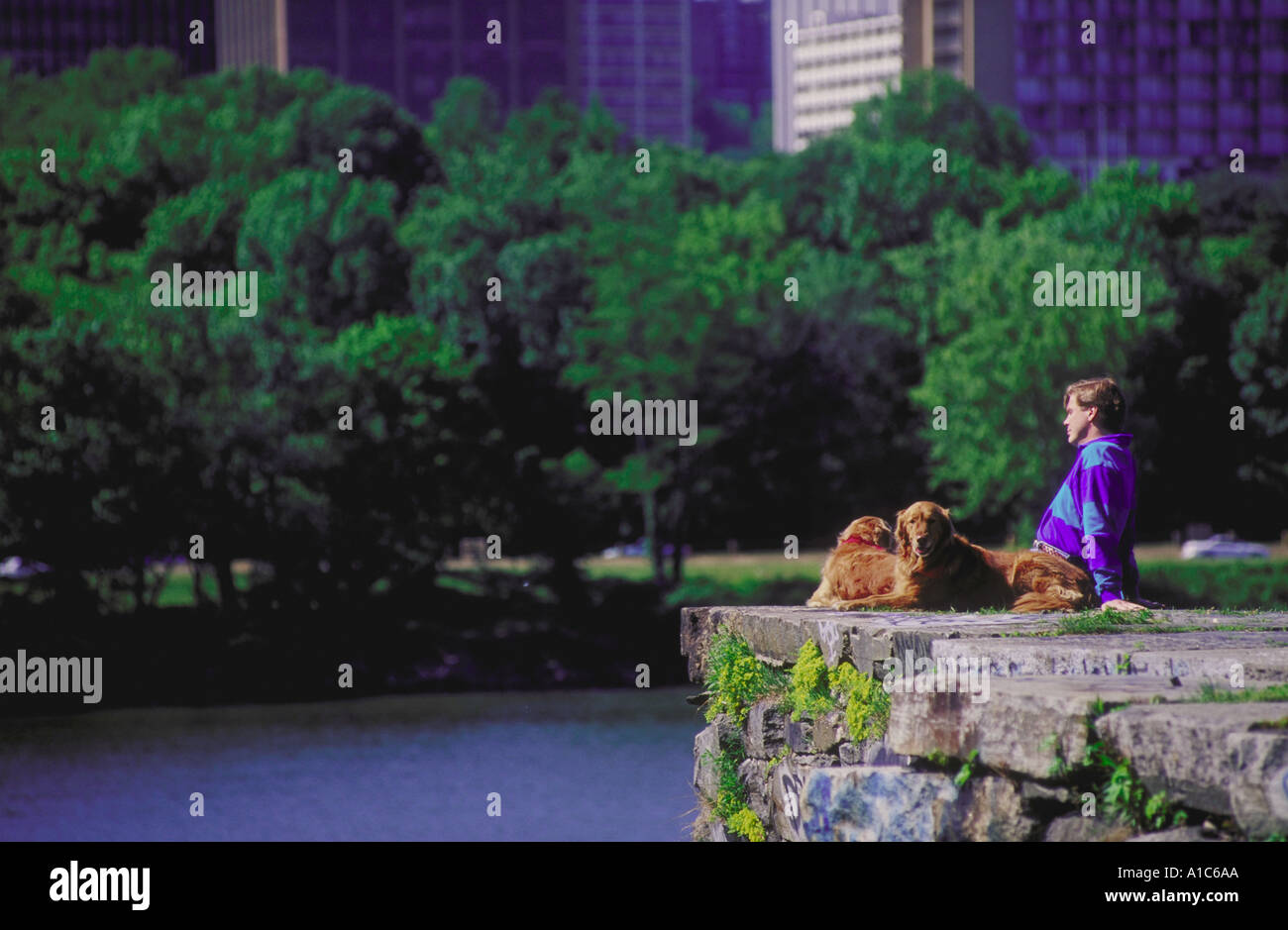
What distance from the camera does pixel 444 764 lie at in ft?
122

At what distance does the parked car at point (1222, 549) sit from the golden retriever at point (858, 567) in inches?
2104

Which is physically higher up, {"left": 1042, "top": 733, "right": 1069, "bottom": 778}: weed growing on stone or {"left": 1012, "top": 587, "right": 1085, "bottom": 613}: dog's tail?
{"left": 1012, "top": 587, "right": 1085, "bottom": 613}: dog's tail

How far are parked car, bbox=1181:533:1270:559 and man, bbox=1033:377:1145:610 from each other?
176 ft

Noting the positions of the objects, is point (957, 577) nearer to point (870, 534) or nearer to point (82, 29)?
point (870, 534)

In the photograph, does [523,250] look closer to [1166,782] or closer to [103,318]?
[103,318]

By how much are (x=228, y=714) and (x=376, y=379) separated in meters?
10.5

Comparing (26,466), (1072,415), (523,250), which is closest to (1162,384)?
(523,250)

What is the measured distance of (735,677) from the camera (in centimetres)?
851

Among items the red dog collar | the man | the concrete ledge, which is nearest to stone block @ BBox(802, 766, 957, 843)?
the concrete ledge

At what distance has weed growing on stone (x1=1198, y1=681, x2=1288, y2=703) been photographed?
5.60 meters

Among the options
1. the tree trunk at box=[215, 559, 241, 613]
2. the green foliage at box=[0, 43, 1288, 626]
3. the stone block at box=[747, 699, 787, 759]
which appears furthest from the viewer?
the green foliage at box=[0, 43, 1288, 626]

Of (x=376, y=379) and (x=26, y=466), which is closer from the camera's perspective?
(x=26, y=466)

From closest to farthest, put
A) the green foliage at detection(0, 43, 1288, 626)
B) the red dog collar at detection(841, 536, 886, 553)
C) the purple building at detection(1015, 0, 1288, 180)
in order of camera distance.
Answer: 1. the red dog collar at detection(841, 536, 886, 553)
2. the green foliage at detection(0, 43, 1288, 626)
3. the purple building at detection(1015, 0, 1288, 180)

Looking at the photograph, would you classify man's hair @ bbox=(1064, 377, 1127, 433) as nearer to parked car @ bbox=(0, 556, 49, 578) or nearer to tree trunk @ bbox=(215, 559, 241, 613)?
parked car @ bbox=(0, 556, 49, 578)
